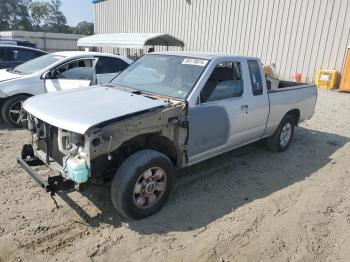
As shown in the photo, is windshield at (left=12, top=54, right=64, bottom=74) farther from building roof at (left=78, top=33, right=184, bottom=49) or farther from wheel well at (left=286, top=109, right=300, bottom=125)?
building roof at (left=78, top=33, right=184, bottom=49)

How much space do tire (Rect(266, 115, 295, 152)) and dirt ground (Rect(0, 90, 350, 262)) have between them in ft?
2.00

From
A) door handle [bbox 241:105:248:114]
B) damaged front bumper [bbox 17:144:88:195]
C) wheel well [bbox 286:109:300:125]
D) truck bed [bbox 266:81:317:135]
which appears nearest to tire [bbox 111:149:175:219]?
damaged front bumper [bbox 17:144:88:195]

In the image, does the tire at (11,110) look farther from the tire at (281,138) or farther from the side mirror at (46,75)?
the tire at (281,138)

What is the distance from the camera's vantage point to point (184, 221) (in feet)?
12.3

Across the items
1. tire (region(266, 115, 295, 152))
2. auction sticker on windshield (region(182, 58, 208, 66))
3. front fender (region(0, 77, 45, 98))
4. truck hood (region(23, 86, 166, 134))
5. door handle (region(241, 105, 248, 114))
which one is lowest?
tire (region(266, 115, 295, 152))

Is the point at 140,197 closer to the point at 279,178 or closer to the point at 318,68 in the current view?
the point at 279,178

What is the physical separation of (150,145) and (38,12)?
4338 inches

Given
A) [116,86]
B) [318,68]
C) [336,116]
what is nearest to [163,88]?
[116,86]

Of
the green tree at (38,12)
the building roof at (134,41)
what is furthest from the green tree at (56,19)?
the building roof at (134,41)

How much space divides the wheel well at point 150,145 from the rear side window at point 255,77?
1787 mm

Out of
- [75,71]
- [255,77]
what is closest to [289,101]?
[255,77]

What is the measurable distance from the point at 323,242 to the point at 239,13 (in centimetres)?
1523

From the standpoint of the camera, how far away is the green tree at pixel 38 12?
99.4 meters

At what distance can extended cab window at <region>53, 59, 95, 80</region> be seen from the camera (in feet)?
23.2
